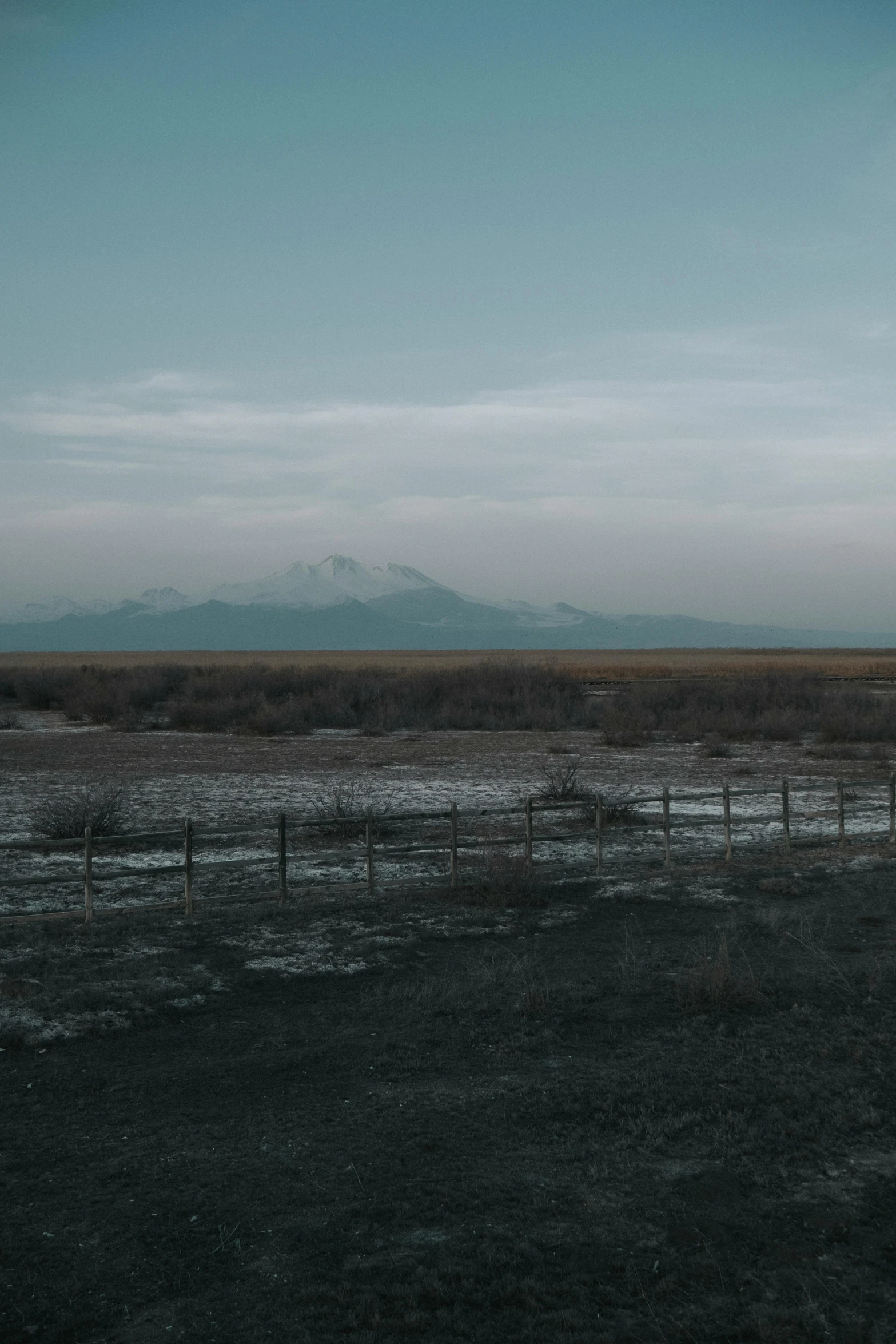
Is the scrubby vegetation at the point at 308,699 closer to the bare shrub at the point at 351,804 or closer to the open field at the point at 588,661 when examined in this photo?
the open field at the point at 588,661

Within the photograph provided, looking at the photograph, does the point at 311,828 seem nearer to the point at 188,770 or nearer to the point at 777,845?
the point at 777,845

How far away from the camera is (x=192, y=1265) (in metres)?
5.20

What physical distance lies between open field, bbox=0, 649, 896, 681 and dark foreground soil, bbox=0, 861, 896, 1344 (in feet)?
175

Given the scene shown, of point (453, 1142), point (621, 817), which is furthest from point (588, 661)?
point (453, 1142)

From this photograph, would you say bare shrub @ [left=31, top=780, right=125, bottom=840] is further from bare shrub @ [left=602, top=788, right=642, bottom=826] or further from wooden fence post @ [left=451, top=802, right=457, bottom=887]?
bare shrub @ [left=602, top=788, right=642, bottom=826]

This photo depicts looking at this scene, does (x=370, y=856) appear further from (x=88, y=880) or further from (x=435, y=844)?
(x=88, y=880)

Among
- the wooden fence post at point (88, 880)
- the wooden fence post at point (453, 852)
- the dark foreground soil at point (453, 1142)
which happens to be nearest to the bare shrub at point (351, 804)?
the wooden fence post at point (453, 852)

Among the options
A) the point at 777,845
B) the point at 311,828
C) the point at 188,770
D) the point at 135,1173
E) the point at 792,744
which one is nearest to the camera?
the point at 135,1173

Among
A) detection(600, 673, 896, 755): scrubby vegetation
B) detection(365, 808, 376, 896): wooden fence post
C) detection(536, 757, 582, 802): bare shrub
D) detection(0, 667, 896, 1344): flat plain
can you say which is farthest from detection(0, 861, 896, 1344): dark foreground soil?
detection(600, 673, 896, 755): scrubby vegetation

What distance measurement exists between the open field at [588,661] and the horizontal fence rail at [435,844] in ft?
145

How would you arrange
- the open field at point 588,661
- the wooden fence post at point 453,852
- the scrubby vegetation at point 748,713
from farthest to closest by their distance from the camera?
the open field at point 588,661
the scrubby vegetation at point 748,713
the wooden fence post at point 453,852

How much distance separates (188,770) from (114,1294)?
75.1 ft

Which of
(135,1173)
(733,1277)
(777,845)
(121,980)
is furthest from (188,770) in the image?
(733,1277)

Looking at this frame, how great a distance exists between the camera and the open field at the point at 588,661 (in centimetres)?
8750
